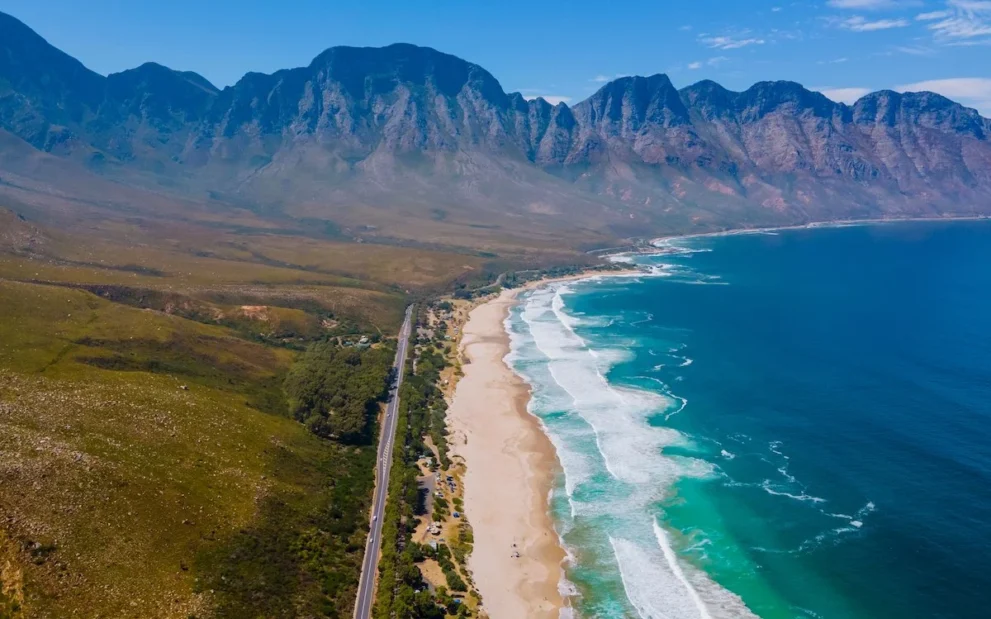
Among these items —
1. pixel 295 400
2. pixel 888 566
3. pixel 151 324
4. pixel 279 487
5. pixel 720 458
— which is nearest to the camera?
pixel 888 566

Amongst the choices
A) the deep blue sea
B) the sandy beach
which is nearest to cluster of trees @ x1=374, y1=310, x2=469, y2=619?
the sandy beach

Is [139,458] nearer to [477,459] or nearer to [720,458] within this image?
[477,459]

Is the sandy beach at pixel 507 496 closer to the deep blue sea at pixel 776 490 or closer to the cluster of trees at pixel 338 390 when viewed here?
the deep blue sea at pixel 776 490

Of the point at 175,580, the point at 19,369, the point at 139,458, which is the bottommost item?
the point at 175,580

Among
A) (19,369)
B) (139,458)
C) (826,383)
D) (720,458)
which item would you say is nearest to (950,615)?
(720,458)

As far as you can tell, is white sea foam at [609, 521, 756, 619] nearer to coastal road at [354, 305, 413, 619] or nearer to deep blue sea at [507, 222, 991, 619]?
deep blue sea at [507, 222, 991, 619]

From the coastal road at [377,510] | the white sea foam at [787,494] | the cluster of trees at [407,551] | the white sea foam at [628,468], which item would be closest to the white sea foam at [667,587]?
the white sea foam at [628,468]

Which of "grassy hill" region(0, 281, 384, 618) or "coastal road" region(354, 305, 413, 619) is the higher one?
"grassy hill" region(0, 281, 384, 618)

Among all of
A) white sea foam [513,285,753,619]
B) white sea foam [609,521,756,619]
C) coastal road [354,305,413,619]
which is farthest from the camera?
white sea foam [513,285,753,619]
